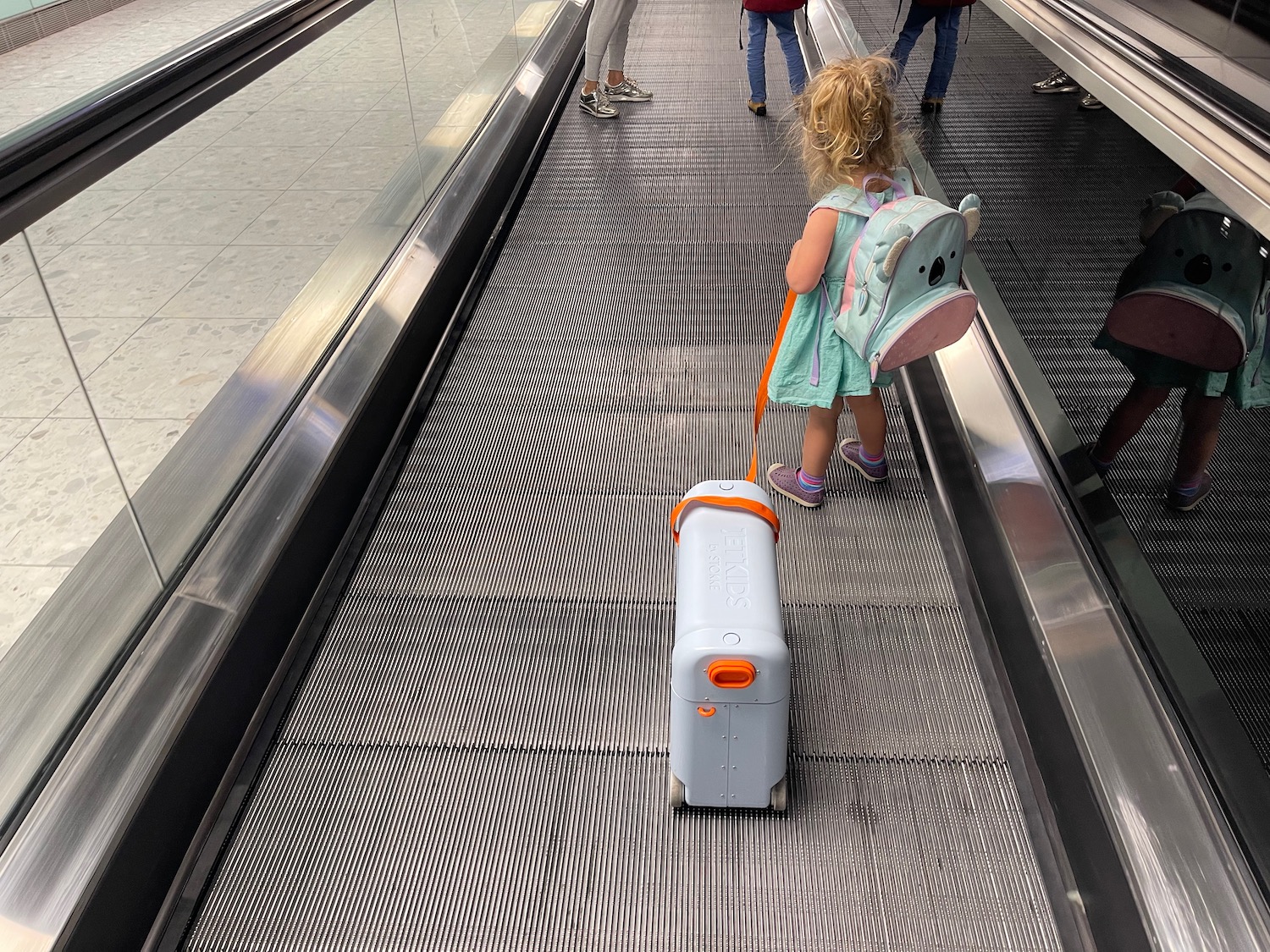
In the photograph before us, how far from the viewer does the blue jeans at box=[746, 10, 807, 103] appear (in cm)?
646

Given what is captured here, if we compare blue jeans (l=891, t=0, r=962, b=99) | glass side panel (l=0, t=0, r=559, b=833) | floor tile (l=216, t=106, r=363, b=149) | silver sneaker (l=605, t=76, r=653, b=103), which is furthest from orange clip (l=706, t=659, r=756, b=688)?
silver sneaker (l=605, t=76, r=653, b=103)

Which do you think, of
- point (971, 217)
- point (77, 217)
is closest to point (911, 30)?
point (971, 217)

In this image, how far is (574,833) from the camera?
2193 mm

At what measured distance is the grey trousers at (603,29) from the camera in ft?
22.0

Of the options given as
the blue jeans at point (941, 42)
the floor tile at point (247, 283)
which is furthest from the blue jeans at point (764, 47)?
the floor tile at point (247, 283)

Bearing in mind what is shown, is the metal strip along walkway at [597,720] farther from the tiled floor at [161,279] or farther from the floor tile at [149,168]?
the floor tile at [149,168]

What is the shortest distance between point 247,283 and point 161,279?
0.46 m

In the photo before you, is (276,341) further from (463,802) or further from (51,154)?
(463,802)

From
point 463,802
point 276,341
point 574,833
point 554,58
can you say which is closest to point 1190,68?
point 574,833

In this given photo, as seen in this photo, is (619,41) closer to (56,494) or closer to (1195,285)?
(1195,285)

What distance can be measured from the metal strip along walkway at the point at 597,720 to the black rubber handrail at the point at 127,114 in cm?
134

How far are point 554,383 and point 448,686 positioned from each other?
5.06ft

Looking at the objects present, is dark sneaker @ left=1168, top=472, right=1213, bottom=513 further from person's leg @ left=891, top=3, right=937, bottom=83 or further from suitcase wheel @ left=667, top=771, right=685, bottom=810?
person's leg @ left=891, top=3, right=937, bottom=83

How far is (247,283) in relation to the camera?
104 inches
